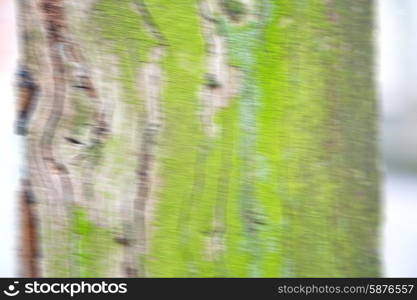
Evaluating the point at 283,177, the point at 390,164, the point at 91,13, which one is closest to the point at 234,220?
the point at 283,177

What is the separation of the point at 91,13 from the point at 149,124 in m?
0.28

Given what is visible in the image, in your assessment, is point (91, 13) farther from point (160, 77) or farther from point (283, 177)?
point (283, 177)

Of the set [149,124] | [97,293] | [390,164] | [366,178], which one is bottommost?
[97,293]

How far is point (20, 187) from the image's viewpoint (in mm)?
1301

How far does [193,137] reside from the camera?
129 centimetres

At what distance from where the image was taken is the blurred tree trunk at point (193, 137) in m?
1.26

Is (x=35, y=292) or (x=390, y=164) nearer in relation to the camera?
(x=35, y=292)

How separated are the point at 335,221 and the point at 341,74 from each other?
0.34 meters

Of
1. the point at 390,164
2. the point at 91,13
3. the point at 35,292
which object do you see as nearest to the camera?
the point at 91,13

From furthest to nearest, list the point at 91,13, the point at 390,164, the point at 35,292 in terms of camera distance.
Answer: the point at 390,164 → the point at 35,292 → the point at 91,13

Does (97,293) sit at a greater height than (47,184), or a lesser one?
lesser

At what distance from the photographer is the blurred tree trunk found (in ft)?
4.13

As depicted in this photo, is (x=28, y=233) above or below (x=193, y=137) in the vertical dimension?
below

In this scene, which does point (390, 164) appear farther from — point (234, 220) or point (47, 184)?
point (47, 184)
